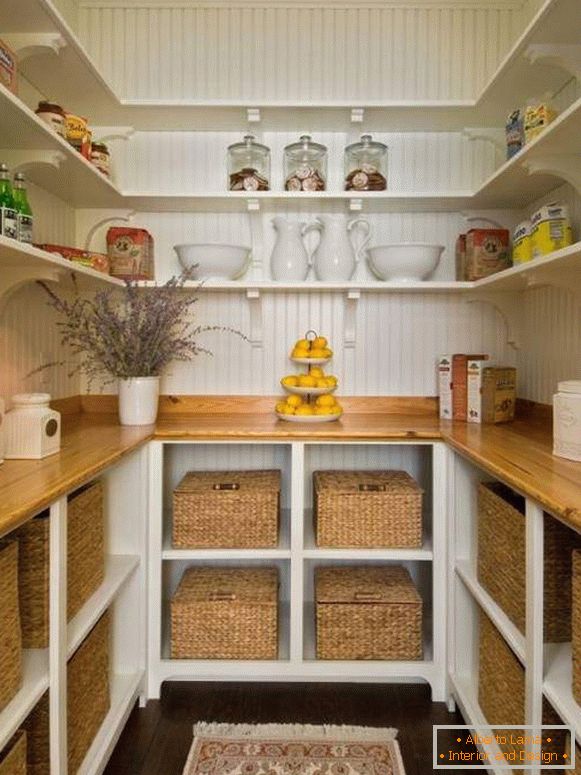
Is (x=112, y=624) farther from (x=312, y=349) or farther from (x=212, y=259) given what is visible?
(x=212, y=259)

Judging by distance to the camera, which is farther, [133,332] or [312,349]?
[312,349]

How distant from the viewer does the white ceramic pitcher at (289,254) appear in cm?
219

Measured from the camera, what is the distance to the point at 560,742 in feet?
3.75

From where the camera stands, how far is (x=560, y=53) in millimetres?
1583

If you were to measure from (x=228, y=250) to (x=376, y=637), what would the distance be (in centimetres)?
149

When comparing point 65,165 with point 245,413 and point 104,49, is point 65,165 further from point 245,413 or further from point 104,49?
point 245,413

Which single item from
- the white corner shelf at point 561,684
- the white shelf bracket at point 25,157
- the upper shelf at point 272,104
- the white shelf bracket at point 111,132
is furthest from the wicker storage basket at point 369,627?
the white shelf bracket at point 111,132

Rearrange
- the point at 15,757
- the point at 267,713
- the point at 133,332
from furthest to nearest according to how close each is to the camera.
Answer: the point at 133,332
the point at 267,713
the point at 15,757

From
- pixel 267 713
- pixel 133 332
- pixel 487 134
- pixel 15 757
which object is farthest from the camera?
pixel 487 134

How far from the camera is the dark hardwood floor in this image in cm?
155

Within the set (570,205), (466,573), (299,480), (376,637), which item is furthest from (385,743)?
(570,205)

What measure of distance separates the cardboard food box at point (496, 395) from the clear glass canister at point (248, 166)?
1119 mm

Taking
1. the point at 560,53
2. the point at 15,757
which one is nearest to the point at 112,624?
the point at 15,757

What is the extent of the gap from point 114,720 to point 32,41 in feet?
6.31
